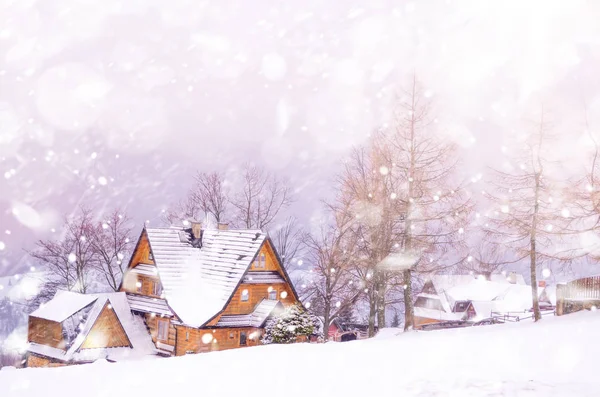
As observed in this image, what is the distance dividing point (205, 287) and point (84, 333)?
7.67m

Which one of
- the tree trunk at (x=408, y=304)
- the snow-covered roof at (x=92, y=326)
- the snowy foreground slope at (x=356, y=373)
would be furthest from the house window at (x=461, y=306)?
the snowy foreground slope at (x=356, y=373)

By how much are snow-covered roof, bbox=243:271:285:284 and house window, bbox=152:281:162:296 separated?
584cm

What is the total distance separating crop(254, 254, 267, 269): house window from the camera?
33759 millimetres

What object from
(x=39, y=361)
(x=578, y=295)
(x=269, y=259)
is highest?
(x=269, y=259)

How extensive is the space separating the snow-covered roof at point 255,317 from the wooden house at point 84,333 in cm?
523

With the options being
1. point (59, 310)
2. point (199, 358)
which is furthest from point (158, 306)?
point (199, 358)

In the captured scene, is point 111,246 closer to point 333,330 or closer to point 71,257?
point 71,257

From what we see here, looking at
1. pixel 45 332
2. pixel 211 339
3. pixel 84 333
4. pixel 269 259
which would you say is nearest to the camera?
pixel 211 339

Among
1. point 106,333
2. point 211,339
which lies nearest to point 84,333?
point 106,333

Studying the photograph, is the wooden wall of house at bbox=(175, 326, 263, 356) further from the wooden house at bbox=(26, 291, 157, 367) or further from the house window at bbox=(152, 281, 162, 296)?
the house window at bbox=(152, 281, 162, 296)

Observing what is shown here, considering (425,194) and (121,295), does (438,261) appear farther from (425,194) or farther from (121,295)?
(121,295)

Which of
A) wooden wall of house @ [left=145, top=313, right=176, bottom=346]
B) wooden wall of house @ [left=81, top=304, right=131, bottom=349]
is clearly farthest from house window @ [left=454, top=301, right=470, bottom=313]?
wooden wall of house @ [left=81, top=304, right=131, bottom=349]

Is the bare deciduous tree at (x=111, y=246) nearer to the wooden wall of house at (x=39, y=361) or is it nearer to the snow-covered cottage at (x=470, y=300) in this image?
the wooden wall of house at (x=39, y=361)

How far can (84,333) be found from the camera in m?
30.8
